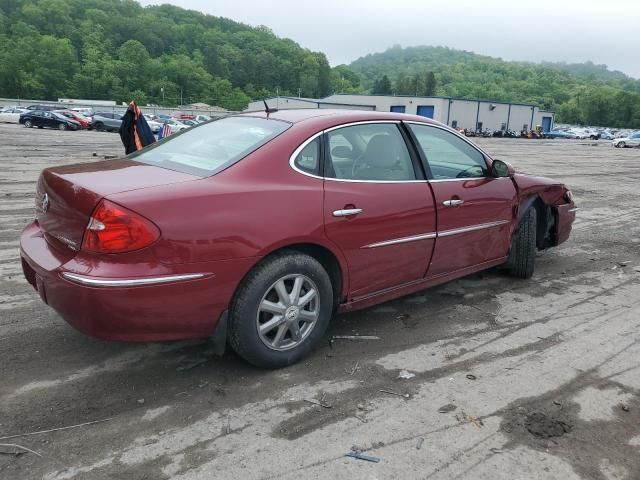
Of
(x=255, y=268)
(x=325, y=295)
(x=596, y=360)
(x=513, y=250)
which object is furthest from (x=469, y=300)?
(x=255, y=268)

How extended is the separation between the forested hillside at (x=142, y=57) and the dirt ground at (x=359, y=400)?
361ft

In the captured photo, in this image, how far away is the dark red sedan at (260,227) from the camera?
2.84 m

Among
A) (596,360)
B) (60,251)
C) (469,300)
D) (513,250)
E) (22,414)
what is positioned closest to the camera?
(22,414)

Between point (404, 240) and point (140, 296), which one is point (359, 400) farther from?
point (140, 296)

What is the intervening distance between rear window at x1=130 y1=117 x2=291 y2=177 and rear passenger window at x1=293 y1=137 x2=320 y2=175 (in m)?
0.22

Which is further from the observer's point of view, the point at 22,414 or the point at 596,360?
the point at 596,360

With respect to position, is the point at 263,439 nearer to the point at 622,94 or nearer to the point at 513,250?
the point at 513,250

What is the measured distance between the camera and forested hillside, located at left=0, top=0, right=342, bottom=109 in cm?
10431

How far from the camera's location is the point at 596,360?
12.1 feet

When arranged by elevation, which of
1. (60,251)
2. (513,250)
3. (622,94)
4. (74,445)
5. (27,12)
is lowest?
(74,445)

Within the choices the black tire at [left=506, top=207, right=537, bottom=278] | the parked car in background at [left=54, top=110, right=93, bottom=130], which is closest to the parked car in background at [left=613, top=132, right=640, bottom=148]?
the parked car in background at [left=54, top=110, right=93, bottom=130]

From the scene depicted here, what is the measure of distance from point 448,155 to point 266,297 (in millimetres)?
2114

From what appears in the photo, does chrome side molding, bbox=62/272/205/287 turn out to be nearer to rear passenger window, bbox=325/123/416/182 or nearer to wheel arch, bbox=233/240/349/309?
wheel arch, bbox=233/240/349/309

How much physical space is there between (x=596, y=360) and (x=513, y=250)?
67.7 inches
